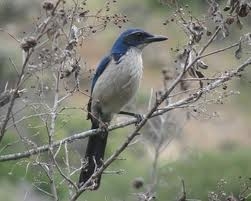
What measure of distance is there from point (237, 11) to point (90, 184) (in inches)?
44.4

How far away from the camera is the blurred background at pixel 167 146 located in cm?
552

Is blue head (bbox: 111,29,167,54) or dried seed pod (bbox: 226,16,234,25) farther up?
blue head (bbox: 111,29,167,54)

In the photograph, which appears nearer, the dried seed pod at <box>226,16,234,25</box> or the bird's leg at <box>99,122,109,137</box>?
the dried seed pod at <box>226,16,234,25</box>

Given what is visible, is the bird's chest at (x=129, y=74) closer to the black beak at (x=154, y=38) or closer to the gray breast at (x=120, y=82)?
the gray breast at (x=120, y=82)

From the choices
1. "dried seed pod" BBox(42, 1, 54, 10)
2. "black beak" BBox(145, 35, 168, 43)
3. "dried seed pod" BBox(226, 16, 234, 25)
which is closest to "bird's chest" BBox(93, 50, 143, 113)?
"black beak" BBox(145, 35, 168, 43)

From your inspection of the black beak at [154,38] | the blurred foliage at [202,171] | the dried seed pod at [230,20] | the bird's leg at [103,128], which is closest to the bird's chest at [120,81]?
the black beak at [154,38]

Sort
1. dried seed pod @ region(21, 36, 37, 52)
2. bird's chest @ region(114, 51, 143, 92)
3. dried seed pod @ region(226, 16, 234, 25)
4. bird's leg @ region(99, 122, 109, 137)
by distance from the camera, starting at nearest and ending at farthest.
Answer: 1. dried seed pod @ region(21, 36, 37, 52)
2. dried seed pod @ region(226, 16, 234, 25)
3. bird's leg @ region(99, 122, 109, 137)
4. bird's chest @ region(114, 51, 143, 92)

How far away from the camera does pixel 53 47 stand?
4129 mm

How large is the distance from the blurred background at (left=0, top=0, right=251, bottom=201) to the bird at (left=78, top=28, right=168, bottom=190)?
0.17 meters

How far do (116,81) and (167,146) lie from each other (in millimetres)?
4077

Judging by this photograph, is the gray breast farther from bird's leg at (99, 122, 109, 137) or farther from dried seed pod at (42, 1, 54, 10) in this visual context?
dried seed pod at (42, 1, 54, 10)

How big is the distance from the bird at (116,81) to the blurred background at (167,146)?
17 cm

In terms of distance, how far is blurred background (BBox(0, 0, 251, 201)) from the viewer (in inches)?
217

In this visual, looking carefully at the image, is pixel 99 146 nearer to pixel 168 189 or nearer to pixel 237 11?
pixel 237 11
